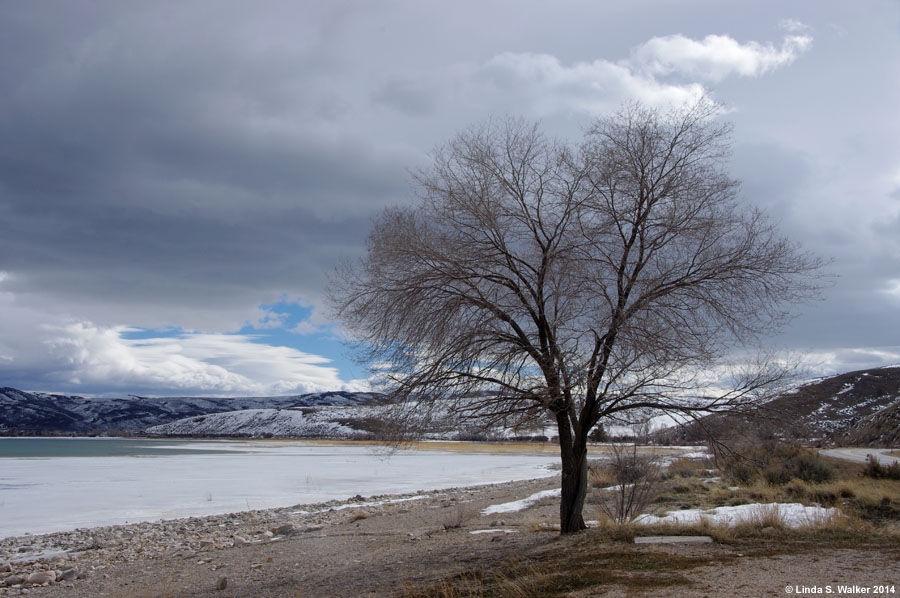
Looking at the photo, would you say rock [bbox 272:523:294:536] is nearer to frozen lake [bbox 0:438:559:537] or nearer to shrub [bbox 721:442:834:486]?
frozen lake [bbox 0:438:559:537]

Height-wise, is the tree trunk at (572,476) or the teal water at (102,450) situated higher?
the tree trunk at (572,476)

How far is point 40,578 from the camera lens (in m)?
12.7

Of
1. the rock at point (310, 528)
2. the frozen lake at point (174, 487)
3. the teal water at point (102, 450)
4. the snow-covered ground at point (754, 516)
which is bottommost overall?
the teal water at point (102, 450)

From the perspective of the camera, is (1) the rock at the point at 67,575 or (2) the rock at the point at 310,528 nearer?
(1) the rock at the point at 67,575

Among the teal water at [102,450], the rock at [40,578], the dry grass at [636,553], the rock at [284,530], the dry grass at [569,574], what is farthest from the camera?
the teal water at [102,450]

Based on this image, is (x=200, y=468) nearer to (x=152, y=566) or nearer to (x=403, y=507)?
(x=403, y=507)

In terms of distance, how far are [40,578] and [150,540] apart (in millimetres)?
4883

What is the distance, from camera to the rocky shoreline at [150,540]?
44.3 ft

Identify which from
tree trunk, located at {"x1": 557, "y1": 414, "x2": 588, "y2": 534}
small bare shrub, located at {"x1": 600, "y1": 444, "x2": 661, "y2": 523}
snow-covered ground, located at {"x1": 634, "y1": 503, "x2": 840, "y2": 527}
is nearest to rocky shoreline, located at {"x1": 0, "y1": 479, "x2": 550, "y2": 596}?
tree trunk, located at {"x1": 557, "y1": 414, "x2": 588, "y2": 534}

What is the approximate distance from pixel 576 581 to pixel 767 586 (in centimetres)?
219

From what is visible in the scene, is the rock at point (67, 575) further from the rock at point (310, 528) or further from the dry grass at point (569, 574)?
the dry grass at point (569, 574)

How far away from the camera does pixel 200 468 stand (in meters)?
47.8

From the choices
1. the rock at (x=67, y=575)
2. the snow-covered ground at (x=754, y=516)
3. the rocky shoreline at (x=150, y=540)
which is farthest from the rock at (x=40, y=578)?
the snow-covered ground at (x=754, y=516)

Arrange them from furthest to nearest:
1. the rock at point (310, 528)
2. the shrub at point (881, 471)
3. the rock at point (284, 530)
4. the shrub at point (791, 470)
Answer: the shrub at point (881, 471), the shrub at point (791, 470), the rock at point (310, 528), the rock at point (284, 530)
